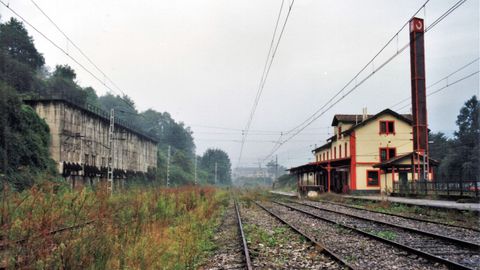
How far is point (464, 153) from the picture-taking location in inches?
2474

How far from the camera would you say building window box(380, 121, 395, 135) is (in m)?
43.3

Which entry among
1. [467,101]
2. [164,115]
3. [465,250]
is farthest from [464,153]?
[164,115]

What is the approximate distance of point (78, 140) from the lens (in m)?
38.3

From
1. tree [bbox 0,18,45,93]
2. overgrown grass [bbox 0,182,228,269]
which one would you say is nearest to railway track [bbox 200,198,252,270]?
overgrown grass [bbox 0,182,228,269]

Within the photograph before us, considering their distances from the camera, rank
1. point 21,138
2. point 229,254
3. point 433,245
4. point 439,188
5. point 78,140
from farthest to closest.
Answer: point 78,140, point 21,138, point 439,188, point 433,245, point 229,254

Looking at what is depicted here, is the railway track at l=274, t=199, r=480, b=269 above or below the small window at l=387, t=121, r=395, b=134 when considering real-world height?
below

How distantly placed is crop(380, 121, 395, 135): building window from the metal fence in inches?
472

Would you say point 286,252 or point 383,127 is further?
point 383,127

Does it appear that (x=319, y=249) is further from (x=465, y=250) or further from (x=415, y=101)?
(x=415, y=101)

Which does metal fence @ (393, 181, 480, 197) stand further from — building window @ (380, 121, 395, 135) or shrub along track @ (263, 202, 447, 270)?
building window @ (380, 121, 395, 135)

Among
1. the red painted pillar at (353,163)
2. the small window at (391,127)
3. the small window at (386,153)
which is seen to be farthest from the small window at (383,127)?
the red painted pillar at (353,163)

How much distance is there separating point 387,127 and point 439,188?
19.3 m

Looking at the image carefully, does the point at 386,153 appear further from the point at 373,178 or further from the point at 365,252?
the point at 365,252

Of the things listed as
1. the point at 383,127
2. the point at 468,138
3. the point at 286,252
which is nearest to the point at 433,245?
the point at 286,252
